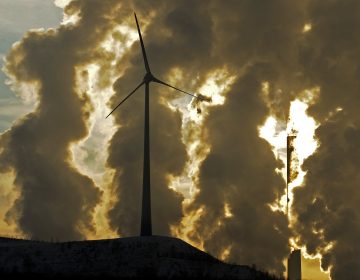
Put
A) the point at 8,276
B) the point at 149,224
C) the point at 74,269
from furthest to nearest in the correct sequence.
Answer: the point at 149,224 → the point at 74,269 → the point at 8,276

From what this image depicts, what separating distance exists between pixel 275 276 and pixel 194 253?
65.3 ft

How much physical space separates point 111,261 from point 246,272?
30.4m

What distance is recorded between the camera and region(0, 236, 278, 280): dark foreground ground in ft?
479

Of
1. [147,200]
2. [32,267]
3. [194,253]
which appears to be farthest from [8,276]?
[194,253]

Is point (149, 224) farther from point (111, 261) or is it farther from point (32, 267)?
point (32, 267)

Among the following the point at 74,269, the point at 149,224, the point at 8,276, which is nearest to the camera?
the point at 8,276

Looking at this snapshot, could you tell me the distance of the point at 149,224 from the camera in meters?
159

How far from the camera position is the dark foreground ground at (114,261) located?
146m

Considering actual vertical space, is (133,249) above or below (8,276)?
above

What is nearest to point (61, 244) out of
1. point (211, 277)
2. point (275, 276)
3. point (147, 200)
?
point (147, 200)

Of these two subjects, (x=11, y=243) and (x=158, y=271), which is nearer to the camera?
(x=158, y=271)

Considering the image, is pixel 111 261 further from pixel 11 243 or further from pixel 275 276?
pixel 275 276

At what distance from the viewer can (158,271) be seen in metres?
149

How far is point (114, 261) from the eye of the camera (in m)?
154
